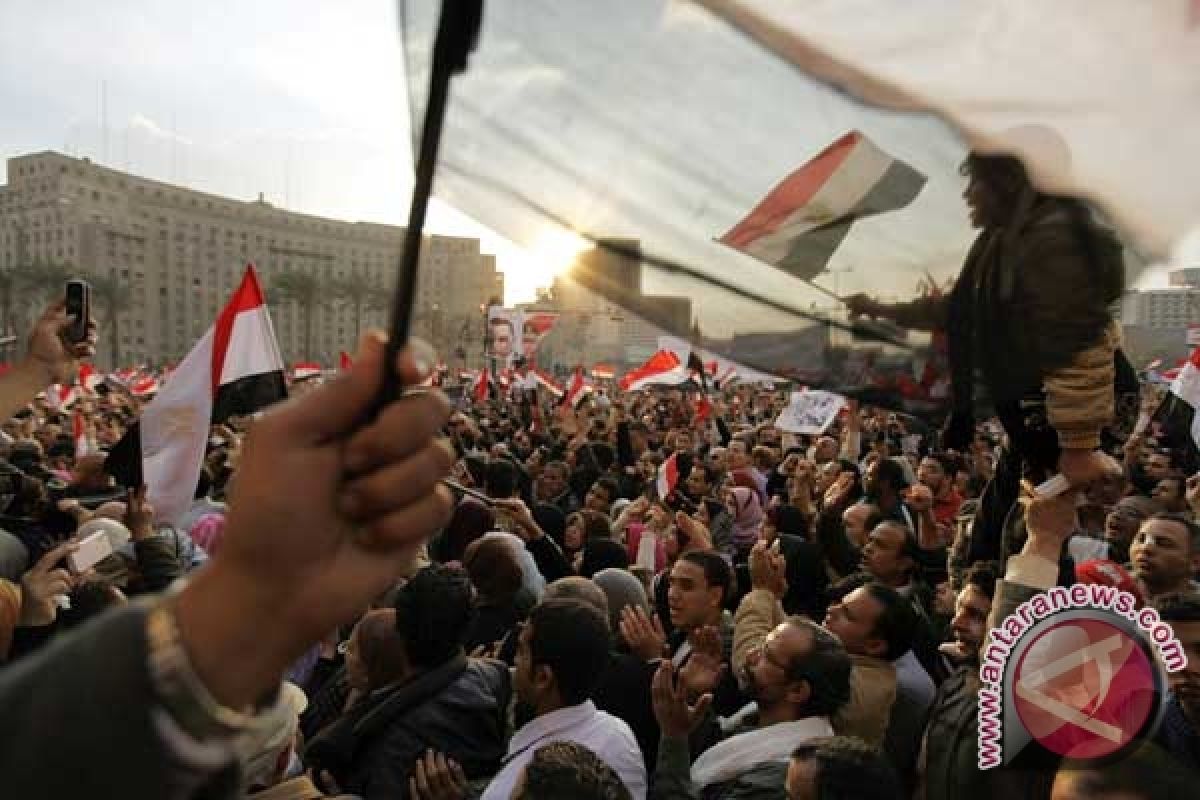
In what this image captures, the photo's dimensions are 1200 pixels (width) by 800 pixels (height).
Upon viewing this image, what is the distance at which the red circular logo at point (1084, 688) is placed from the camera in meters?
2.27

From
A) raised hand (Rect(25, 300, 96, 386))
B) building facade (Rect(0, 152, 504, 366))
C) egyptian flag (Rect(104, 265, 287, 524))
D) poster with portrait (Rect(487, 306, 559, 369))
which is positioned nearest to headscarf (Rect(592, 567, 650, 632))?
egyptian flag (Rect(104, 265, 287, 524))

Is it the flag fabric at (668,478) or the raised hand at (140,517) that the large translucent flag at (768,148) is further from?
the flag fabric at (668,478)

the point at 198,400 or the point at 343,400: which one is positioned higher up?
the point at 343,400

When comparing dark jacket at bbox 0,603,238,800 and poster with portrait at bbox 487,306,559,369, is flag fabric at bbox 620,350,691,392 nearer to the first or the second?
poster with portrait at bbox 487,306,559,369

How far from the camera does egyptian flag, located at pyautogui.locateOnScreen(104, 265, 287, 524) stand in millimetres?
4863

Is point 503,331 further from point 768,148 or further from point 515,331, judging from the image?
point 768,148

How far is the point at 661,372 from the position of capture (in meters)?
17.1

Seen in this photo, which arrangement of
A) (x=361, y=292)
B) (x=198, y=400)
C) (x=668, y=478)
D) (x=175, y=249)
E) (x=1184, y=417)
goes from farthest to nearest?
1. (x=175, y=249)
2. (x=361, y=292)
3. (x=1184, y=417)
4. (x=668, y=478)
5. (x=198, y=400)

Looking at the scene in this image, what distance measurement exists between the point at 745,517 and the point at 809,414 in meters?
3.68

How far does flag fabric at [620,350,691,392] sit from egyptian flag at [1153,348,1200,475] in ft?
28.6

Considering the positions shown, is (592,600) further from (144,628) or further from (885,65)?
(144,628)

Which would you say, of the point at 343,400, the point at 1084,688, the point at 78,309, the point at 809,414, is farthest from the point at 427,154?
the point at 809,414

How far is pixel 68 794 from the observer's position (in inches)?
32.8

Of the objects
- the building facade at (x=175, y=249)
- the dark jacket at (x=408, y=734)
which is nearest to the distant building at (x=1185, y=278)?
the dark jacket at (x=408, y=734)
